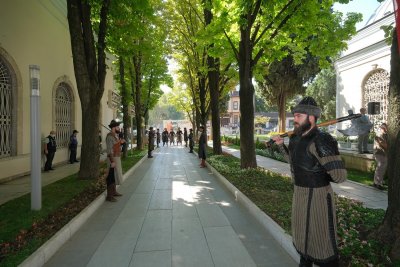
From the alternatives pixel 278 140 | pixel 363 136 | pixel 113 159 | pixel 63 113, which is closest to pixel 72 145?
pixel 63 113

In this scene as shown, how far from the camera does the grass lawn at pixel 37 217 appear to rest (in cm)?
430

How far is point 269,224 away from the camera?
5348mm

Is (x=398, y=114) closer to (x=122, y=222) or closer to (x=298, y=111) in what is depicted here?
(x=298, y=111)

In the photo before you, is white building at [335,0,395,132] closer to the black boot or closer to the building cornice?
the building cornice

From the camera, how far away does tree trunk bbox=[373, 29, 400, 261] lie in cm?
381

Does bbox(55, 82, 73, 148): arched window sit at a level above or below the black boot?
above

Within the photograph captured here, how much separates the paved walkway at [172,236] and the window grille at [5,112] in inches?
207

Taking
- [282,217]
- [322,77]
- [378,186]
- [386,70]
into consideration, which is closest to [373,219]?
[282,217]

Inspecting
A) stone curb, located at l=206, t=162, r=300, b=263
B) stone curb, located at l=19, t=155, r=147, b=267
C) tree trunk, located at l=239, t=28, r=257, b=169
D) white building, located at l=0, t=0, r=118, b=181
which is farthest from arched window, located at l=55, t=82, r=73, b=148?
stone curb, located at l=206, t=162, r=300, b=263

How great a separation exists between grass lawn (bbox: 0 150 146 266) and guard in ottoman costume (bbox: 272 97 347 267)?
11.1 ft

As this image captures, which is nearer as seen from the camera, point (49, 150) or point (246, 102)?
point (246, 102)

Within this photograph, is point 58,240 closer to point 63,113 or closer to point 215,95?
point 63,113

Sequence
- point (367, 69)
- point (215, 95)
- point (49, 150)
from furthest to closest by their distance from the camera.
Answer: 1. point (367, 69)
2. point (215, 95)
3. point (49, 150)

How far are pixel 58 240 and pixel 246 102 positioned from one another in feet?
24.6
